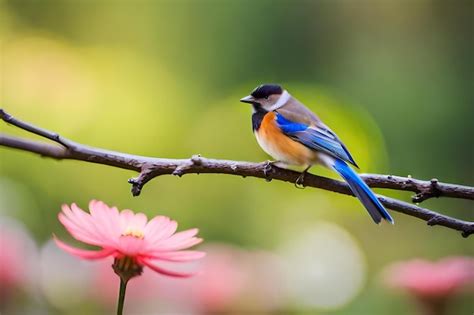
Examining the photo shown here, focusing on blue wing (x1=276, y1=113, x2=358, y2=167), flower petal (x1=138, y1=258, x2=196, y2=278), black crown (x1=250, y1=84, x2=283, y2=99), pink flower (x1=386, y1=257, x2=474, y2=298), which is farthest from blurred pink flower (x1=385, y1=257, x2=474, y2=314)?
black crown (x1=250, y1=84, x2=283, y2=99)

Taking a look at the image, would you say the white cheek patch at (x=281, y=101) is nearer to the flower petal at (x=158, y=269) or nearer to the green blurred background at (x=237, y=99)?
the green blurred background at (x=237, y=99)

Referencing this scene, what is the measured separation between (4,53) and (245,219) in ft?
3.26

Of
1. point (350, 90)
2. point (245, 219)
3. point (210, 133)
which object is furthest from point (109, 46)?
point (245, 219)

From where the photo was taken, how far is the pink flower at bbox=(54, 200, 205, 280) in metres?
0.43

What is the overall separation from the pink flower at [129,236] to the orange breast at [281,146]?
68cm

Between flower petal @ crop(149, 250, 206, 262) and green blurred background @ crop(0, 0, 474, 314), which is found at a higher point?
green blurred background @ crop(0, 0, 474, 314)

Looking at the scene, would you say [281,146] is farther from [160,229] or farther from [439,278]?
[160,229]

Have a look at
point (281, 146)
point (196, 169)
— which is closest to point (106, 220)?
point (196, 169)

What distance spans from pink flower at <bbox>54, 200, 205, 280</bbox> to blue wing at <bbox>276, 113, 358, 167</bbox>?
635 millimetres

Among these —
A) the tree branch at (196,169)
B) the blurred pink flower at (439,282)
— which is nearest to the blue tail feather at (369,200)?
the tree branch at (196,169)

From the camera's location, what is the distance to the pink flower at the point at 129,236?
0.43 metres

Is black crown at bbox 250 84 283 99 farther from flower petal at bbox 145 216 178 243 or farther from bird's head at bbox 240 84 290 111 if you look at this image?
flower petal at bbox 145 216 178 243

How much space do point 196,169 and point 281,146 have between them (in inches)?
24.2

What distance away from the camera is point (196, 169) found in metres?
0.56
